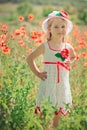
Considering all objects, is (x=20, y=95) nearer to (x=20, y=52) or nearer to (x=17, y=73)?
(x=17, y=73)

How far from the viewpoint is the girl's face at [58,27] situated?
337 cm

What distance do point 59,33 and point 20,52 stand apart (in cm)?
107

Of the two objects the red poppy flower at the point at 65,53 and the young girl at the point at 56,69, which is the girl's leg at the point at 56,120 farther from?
the red poppy flower at the point at 65,53

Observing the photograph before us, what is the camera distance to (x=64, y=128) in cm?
289

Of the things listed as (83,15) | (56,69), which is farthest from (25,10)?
(56,69)

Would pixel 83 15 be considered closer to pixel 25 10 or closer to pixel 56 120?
pixel 25 10

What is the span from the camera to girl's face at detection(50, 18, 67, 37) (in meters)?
3.37

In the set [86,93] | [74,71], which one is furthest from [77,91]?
[86,93]

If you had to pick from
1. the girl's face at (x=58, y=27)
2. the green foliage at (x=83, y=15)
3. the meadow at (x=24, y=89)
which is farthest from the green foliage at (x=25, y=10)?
the girl's face at (x=58, y=27)

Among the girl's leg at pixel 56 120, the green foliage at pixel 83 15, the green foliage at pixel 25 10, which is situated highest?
the green foliage at pixel 25 10

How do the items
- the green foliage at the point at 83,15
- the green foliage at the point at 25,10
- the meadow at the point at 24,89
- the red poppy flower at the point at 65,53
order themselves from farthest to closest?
the green foliage at the point at 25,10
the green foliage at the point at 83,15
the red poppy flower at the point at 65,53
the meadow at the point at 24,89

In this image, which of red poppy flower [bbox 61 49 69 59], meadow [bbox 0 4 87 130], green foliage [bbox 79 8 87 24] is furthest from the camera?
green foliage [bbox 79 8 87 24]

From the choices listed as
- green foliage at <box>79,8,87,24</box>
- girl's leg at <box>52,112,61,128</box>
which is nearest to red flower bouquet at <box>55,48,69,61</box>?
girl's leg at <box>52,112,61,128</box>

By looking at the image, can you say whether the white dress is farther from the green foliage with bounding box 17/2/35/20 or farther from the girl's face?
the green foliage with bounding box 17/2/35/20
